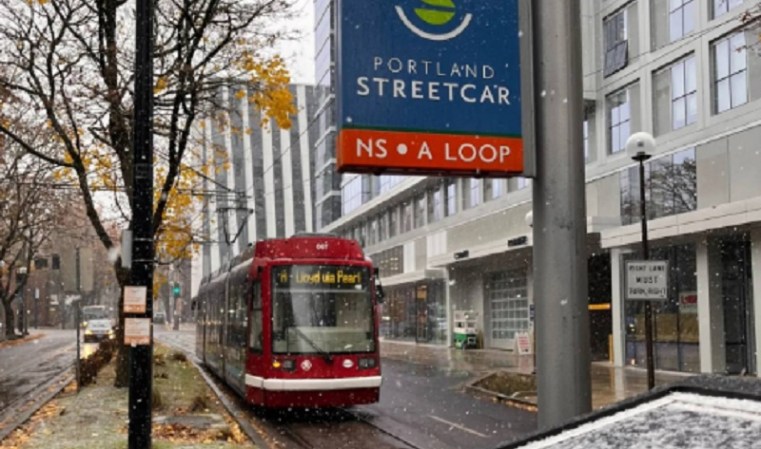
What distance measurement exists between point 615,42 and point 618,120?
2680mm

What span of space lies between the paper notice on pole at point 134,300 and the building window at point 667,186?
18.8m

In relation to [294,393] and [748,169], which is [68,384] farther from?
[748,169]

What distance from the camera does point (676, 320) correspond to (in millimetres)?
26203

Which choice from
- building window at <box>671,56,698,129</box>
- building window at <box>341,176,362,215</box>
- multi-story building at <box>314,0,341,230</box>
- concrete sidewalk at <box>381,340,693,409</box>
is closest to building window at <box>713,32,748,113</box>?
building window at <box>671,56,698,129</box>

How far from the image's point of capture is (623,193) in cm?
2884

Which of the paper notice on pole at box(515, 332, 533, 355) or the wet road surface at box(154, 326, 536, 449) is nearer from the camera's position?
the wet road surface at box(154, 326, 536, 449)

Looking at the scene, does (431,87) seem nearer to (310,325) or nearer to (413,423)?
(310,325)

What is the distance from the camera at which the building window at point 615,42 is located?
96.2ft

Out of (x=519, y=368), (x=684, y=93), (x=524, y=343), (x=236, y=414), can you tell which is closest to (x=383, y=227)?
(x=524, y=343)

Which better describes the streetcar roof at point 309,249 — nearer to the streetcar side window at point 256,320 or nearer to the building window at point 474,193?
the streetcar side window at point 256,320

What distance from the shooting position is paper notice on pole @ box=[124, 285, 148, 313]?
10055 mm

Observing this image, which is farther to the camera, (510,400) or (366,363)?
(510,400)

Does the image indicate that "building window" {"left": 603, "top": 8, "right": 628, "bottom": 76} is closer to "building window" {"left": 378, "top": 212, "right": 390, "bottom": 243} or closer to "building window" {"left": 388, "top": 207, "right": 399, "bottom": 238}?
"building window" {"left": 388, "top": 207, "right": 399, "bottom": 238}

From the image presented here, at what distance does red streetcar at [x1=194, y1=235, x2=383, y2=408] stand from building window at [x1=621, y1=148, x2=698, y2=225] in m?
12.9
